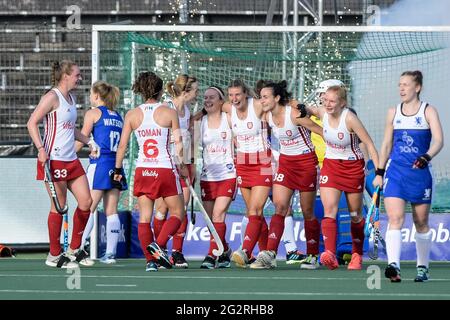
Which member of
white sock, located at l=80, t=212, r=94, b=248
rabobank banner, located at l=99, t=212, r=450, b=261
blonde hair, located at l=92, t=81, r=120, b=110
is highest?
blonde hair, located at l=92, t=81, r=120, b=110

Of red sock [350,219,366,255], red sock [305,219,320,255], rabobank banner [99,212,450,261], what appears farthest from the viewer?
rabobank banner [99,212,450,261]

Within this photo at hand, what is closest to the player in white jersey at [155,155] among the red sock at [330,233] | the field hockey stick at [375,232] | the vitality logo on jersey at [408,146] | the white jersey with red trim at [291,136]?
the white jersey with red trim at [291,136]

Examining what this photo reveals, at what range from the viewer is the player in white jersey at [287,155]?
1356 cm

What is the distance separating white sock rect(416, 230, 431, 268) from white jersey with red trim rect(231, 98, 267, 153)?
262 centimetres

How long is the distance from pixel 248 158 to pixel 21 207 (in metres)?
4.93

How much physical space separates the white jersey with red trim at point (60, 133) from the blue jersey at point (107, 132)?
138 centimetres

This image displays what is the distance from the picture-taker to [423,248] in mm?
11547

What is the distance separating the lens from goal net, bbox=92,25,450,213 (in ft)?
56.0

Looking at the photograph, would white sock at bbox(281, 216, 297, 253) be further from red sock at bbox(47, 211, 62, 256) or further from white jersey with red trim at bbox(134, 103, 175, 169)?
red sock at bbox(47, 211, 62, 256)

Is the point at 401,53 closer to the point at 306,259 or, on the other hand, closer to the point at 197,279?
the point at 306,259

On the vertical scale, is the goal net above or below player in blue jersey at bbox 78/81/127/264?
above

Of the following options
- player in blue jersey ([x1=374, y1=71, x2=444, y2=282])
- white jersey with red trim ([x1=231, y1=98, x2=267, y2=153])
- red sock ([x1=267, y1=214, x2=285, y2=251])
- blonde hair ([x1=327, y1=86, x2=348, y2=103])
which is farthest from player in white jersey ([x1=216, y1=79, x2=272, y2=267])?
player in blue jersey ([x1=374, y1=71, x2=444, y2=282])

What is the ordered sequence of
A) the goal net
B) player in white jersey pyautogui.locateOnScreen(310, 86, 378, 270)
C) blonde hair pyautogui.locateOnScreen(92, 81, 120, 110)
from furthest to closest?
the goal net, blonde hair pyautogui.locateOnScreen(92, 81, 120, 110), player in white jersey pyautogui.locateOnScreen(310, 86, 378, 270)
